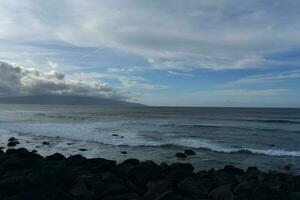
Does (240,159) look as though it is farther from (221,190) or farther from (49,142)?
(49,142)

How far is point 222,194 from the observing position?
398 inches

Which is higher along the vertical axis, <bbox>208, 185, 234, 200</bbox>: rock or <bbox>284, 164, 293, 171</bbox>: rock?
<bbox>208, 185, 234, 200</bbox>: rock

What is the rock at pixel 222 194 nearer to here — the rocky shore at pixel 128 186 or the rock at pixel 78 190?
the rocky shore at pixel 128 186

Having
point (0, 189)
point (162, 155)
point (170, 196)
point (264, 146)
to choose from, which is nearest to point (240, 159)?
point (162, 155)

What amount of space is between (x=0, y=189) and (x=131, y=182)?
4.12 m

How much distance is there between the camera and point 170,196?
376 inches

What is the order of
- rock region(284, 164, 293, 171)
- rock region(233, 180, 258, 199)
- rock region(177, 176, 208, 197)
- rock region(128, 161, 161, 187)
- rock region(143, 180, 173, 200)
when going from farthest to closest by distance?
1. rock region(284, 164, 293, 171)
2. rock region(128, 161, 161, 187)
3. rock region(177, 176, 208, 197)
4. rock region(233, 180, 258, 199)
5. rock region(143, 180, 173, 200)

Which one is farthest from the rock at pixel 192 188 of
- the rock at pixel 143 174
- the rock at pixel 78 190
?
the rock at pixel 78 190

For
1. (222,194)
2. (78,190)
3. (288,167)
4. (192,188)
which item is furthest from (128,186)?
(288,167)

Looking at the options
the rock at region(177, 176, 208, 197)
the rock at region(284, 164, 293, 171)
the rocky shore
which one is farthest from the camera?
the rock at region(284, 164, 293, 171)

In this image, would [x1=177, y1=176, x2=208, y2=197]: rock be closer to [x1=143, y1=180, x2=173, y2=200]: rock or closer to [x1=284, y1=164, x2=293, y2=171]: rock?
[x1=143, y1=180, x2=173, y2=200]: rock

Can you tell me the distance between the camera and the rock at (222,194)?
32.7 feet

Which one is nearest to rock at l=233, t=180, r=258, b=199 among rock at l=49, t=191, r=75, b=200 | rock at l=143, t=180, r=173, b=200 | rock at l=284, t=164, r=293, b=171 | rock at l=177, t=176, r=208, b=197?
rock at l=177, t=176, r=208, b=197

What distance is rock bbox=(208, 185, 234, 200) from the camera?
9952mm
